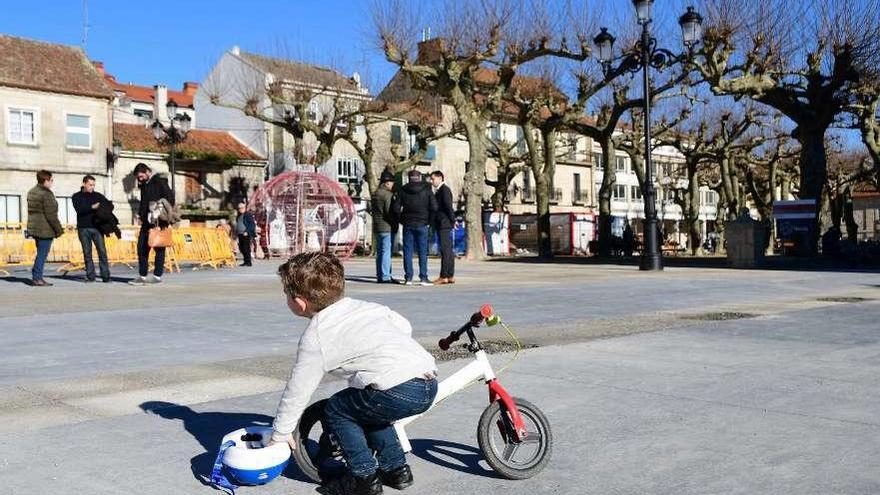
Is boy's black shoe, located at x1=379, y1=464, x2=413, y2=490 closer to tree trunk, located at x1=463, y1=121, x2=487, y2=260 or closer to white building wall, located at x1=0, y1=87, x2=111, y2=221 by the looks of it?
tree trunk, located at x1=463, y1=121, x2=487, y2=260

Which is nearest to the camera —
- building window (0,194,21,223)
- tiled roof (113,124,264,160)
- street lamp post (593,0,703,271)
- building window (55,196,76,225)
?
street lamp post (593,0,703,271)

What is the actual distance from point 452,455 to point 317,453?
62 centimetres

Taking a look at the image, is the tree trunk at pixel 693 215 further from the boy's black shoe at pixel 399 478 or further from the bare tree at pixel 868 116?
the boy's black shoe at pixel 399 478

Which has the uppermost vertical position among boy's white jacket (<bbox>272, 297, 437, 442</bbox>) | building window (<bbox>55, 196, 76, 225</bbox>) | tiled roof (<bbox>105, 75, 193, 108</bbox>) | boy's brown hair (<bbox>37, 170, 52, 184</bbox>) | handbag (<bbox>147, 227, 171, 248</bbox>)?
tiled roof (<bbox>105, 75, 193, 108</bbox>)

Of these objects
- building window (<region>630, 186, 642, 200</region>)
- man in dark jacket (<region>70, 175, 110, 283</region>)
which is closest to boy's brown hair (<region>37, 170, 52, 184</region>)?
man in dark jacket (<region>70, 175, 110, 283</region>)

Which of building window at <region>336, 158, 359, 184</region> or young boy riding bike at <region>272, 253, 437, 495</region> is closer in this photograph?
young boy riding bike at <region>272, 253, 437, 495</region>

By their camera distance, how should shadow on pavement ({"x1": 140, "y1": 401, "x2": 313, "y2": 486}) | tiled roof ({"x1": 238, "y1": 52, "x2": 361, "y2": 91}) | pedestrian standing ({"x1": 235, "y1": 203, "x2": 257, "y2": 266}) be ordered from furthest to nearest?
1. tiled roof ({"x1": 238, "y1": 52, "x2": 361, "y2": 91})
2. pedestrian standing ({"x1": 235, "y1": 203, "x2": 257, "y2": 266})
3. shadow on pavement ({"x1": 140, "y1": 401, "x2": 313, "y2": 486})

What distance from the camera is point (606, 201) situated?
105ft

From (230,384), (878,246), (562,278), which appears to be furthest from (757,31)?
(230,384)

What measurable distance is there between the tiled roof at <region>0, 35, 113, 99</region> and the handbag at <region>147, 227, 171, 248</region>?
27.8 metres

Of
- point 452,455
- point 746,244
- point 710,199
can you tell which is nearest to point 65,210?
point 746,244

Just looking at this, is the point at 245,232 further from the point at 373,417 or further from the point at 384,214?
the point at 373,417

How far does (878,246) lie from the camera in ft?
73.7

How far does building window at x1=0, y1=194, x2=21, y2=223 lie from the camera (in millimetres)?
36375
